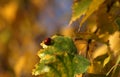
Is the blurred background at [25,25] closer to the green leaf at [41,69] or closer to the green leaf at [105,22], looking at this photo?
the green leaf at [105,22]

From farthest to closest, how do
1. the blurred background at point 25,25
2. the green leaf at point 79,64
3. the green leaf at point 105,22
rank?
the blurred background at point 25,25 → the green leaf at point 105,22 → the green leaf at point 79,64

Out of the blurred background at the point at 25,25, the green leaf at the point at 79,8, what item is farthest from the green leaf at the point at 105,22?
the blurred background at the point at 25,25

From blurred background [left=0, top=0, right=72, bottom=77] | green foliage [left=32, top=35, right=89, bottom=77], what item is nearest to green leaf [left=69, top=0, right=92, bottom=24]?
green foliage [left=32, top=35, right=89, bottom=77]

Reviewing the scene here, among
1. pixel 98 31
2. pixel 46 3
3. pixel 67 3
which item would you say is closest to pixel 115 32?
pixel 98 31

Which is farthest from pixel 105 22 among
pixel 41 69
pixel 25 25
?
pixel 25 25

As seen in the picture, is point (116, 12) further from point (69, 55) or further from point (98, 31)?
point (69, 55)

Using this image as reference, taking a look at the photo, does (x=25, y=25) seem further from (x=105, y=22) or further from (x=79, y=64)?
(x=79, y=64)

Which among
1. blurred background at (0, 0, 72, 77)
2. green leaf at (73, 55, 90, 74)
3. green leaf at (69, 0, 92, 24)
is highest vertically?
blurred background at (0, 0, 72, 77)

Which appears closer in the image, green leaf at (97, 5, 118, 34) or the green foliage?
the green foliage

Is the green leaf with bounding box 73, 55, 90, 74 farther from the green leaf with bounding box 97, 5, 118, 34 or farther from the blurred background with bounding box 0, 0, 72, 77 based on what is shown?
the blurred background with bounding box 0, 0, 72, 77
